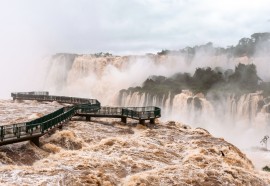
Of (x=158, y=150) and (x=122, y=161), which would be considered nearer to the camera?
(x=122, y=161)

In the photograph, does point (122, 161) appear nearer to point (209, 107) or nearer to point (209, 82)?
point (209, 107)

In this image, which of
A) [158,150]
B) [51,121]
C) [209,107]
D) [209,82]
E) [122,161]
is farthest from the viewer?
[209,82]

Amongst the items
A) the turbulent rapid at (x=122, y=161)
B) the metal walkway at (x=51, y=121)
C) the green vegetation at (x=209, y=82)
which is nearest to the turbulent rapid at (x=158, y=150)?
the turbulent rapid at (x=122, y=161)

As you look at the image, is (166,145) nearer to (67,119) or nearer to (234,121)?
(67,119)

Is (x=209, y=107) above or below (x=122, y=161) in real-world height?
above

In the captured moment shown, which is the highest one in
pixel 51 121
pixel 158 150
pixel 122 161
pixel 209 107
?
pixel 51 121

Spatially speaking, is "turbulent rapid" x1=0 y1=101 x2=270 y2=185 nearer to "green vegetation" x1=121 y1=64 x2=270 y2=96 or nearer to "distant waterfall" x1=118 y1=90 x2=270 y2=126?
"distant waterfall" x1=118 y1=90 x2=270 y2=126

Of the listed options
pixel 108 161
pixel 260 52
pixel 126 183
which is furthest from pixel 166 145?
pixel 260 52

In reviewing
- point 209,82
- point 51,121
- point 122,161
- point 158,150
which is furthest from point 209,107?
point 122,161
